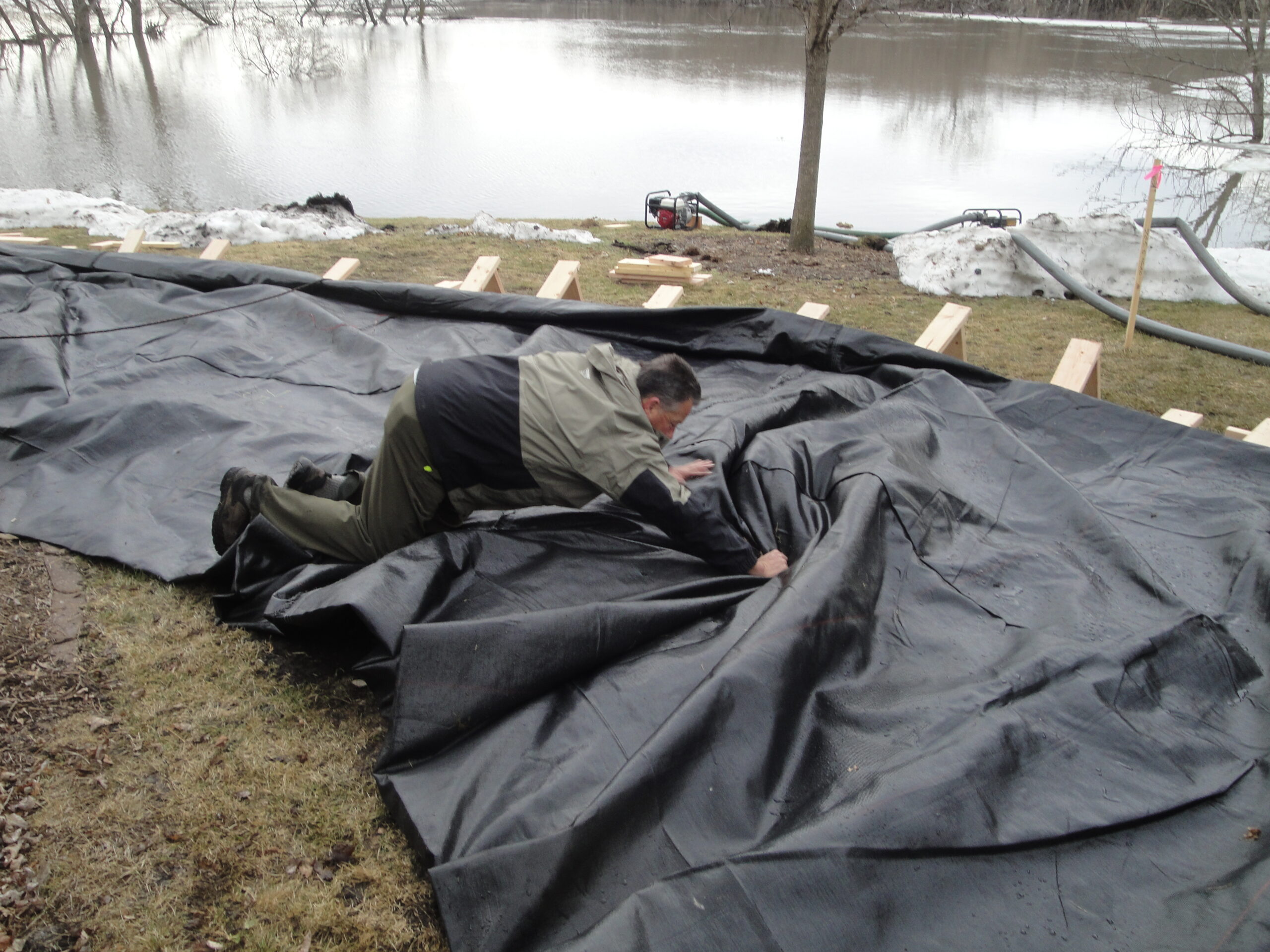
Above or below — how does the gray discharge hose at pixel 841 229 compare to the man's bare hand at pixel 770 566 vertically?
above

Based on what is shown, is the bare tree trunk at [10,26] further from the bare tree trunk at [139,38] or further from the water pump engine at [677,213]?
the water pump engine at [677,213]

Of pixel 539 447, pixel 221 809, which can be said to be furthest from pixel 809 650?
pixel 221 809

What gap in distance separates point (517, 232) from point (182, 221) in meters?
3.28

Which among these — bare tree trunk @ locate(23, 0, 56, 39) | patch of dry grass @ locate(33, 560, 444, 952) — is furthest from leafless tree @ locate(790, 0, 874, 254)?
bare tree trunk @ locate(23, 0, 56, 39)

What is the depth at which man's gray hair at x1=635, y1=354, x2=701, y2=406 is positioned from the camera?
2.57 m

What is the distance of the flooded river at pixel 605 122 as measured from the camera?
13.6 m

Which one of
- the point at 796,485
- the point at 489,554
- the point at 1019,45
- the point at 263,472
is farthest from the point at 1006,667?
the point at 1019,45

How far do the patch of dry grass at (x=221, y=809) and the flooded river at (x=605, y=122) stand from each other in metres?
11.0

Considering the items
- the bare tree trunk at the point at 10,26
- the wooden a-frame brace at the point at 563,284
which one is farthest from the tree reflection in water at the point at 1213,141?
the bare tree trunk at the point at 10,26

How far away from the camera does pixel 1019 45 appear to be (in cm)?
2636

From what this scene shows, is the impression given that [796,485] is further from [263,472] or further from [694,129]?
[694,129]

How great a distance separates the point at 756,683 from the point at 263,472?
2.43m

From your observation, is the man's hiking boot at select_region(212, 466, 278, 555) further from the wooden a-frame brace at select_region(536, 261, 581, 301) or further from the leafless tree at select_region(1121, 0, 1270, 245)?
the leafless tree at select_region(1121, 0, 1270, 245)

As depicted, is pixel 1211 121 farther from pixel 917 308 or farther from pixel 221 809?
pixel 221 809
